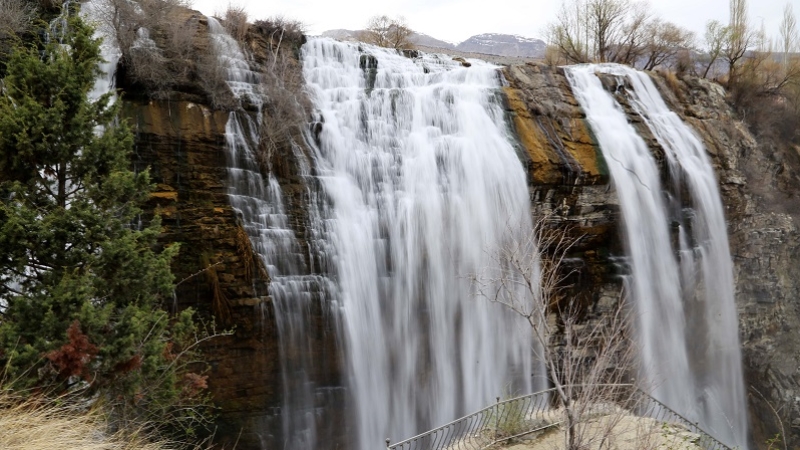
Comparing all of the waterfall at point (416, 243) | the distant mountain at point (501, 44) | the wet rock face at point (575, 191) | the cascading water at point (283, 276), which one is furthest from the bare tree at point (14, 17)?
the distant mountain at point (501, 44)

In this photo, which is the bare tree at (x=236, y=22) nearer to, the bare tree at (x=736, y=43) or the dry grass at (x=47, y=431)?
the dry grass at (x=47, y=431)

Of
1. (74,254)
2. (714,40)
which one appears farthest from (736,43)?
(74,254)

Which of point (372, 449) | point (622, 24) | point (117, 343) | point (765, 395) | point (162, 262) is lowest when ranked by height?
point (765, 395)

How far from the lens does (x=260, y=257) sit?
12203 mm

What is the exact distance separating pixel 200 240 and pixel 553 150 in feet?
32.2

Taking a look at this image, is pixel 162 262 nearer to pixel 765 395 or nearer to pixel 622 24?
pixel 765 395

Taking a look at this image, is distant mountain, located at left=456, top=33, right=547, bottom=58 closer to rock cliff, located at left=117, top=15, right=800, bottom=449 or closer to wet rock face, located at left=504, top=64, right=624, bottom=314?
rock cliff, located at left=117, top=15, right=800, bottom=449

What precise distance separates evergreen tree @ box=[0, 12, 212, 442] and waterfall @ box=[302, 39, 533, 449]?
5195mm

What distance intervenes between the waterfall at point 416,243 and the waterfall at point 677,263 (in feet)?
12.3

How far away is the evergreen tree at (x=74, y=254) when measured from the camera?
23.6 feet

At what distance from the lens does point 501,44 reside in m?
98.1

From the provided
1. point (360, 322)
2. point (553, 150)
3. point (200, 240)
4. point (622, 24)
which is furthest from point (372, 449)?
point (622, 24)

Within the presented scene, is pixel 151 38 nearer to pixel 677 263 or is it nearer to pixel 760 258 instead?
pixel 677 263

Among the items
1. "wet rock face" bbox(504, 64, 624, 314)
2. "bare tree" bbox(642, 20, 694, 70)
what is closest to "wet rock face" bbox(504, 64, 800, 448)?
"wet rock face" bbox(504, 64, 624, 314)
